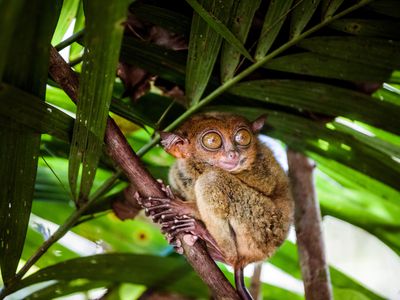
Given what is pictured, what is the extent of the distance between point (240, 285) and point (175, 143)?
76 cm

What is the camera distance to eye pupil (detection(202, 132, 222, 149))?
9.34ft

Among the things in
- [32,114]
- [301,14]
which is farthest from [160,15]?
[32,114]

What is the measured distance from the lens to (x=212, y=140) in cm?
285

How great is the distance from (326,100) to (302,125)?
0.77ft

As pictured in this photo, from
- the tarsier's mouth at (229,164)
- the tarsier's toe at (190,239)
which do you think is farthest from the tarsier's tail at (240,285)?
the tarsier's mouth at (229,164)

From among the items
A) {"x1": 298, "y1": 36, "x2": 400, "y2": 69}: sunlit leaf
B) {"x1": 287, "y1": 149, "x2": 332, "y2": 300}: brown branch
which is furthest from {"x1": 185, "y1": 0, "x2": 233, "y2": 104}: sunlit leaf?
{"x1": 287, "y1": 149, "x2": 332, "y2": 300}: brown branch

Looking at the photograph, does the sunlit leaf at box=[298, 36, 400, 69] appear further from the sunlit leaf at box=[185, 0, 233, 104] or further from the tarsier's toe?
the tarsier's toe

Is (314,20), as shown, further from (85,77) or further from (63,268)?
(63,268)

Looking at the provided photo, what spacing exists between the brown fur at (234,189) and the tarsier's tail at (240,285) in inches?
2.1

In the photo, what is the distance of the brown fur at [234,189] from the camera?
2.60 meters

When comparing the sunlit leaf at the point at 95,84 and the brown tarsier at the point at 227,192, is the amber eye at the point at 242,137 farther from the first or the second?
the sunlit leaf at the point at 95,84

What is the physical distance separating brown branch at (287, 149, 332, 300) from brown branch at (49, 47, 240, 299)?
116cm

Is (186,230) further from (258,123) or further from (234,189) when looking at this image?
(258,123)

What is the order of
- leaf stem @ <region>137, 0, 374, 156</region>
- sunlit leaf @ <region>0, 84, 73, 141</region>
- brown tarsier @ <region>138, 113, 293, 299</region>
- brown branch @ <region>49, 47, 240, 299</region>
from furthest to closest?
brown tarsier @ <region>138, 113, 293, 299</region> < leaf stem @ <region>137, 0, 374, 156</region> < brown branch @ <region>49, 47, 240, 299</region> < sunlit leaf @ <region>0, 84, 73, 141</region>
